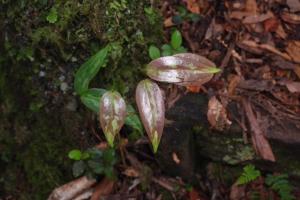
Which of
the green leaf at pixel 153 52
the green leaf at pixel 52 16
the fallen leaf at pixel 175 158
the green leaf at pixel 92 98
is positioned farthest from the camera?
the fallen leaf at pixel 175 158

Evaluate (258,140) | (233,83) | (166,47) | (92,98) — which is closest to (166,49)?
(166,47)

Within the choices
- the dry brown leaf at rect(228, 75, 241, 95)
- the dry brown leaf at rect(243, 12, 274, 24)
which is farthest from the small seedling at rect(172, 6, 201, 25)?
the dry brown leaf at rect(228, 75, 241, 95)

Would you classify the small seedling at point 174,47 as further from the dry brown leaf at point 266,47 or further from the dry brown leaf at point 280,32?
the dry brown leaf at point 280,32

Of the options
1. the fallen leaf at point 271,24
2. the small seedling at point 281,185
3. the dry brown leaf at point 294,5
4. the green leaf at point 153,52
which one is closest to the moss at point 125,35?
the green leaf at point 153,52

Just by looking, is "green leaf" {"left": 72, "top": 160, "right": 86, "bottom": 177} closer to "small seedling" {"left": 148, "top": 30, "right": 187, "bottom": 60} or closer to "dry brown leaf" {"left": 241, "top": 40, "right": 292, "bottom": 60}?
"small seedling" {"left": 148, "top": 30, "right": 187, "bottom": 60}

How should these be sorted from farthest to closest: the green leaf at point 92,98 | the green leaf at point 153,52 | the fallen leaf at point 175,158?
the fallen leaf at point 175,158, the green leaf at point 153,52, the green leaf at point 92,98

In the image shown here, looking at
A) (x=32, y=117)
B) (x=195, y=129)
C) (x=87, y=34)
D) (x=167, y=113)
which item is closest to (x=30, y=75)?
(x=32, y=117)
